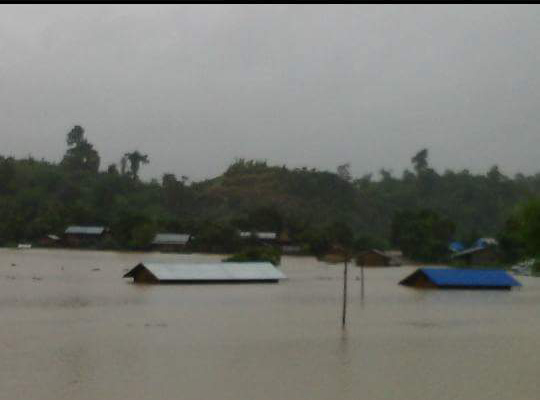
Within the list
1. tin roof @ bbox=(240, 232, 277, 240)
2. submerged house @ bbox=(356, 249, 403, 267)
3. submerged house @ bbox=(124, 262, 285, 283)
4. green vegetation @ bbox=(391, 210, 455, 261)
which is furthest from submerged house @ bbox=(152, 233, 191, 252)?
submerged house @ bbox=(124, 262, 285, 283)

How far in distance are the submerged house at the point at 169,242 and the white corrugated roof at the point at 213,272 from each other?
50.1 feet

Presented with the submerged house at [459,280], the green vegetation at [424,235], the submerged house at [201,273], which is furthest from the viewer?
the green vegetation at [424,235]

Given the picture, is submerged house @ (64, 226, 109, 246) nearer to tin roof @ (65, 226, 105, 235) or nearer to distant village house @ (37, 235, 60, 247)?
tin roof @ (65, 226, 105, 235)

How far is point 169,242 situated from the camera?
122 ft

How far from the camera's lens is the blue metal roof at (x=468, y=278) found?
819 inches

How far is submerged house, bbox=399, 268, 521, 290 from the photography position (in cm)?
2081

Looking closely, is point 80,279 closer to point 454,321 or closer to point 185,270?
point 185,270

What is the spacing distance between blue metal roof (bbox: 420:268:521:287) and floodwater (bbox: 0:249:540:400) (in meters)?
1.19

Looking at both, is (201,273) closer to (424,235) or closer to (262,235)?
(424,235)

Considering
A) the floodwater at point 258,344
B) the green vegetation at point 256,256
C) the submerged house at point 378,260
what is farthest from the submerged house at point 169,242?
the floodwater at point 258,344

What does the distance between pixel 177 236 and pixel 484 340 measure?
1055 inches

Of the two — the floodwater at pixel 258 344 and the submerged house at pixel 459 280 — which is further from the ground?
the submerged house at pixel 459 280

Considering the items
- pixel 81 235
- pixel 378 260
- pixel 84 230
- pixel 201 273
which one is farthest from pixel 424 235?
pixel 201 273

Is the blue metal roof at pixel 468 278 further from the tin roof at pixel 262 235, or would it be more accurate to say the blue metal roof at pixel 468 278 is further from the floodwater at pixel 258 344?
the tin roof at pixel 262 235
